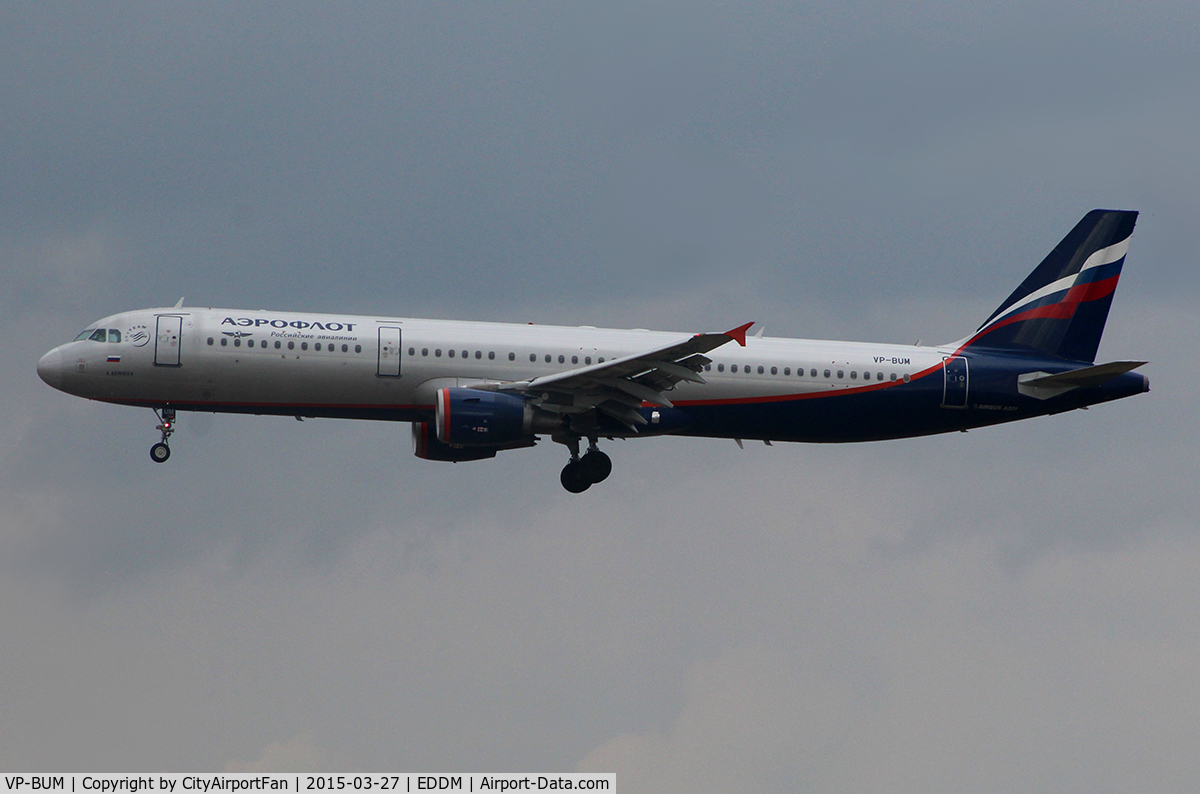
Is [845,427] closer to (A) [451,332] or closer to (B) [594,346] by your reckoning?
(B) [594,346]

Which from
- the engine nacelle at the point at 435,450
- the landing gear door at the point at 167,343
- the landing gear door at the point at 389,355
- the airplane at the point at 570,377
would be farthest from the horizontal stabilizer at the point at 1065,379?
the landing gear door at the point at 167,343

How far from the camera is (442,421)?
45312 millimetres

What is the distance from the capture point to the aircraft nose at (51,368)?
4641 centimetres

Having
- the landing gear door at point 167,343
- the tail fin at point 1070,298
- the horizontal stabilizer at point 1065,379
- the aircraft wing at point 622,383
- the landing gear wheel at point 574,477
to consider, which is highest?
the tail fin at point 1070,298

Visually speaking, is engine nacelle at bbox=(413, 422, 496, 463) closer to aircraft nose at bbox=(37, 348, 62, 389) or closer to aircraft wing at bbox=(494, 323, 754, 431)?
aircraft wing at bbox=(494, 323, 754, 431)

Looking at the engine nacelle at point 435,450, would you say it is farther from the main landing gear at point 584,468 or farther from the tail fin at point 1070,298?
the tail fin at point 1070,298

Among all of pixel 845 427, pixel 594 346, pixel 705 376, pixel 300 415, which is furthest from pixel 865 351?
pixel 300 415

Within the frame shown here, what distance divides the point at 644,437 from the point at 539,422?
11.8ft

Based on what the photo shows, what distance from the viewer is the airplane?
45.8 meters

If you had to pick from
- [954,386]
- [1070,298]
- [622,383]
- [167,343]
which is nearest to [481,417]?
[622,383]

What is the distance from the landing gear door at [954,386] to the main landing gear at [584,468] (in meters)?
10.8

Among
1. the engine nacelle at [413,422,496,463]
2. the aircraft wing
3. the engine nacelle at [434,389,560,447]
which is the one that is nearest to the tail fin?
the aircraft wing

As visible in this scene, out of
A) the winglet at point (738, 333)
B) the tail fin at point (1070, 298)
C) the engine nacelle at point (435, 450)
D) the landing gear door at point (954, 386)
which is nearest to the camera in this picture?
the winglet at point (738, 333)

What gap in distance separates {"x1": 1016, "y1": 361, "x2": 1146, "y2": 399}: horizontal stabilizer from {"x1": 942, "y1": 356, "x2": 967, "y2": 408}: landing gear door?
1.83 metres
